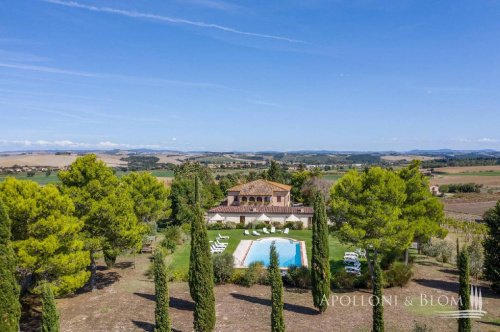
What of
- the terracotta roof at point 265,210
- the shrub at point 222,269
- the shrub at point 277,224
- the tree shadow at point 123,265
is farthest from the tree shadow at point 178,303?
the terracotta roof at point 265,210

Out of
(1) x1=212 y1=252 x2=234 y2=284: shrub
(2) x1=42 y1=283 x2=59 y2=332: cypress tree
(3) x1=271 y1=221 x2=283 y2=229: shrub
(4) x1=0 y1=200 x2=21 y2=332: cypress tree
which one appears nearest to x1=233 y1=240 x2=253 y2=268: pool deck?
(1) x1=212 y1=252 x2=234 y2=284: shrub

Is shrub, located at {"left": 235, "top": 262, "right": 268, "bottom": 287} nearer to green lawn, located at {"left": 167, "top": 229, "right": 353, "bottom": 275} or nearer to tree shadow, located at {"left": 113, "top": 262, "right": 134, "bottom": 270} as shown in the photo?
green lawn, located at {"left": 167, "top": 229, "right": 353, "bottom": 275}

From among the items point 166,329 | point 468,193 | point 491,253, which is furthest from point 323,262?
point 468,193

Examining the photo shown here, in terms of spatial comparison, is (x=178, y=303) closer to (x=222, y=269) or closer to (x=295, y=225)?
(x=222, y=269)

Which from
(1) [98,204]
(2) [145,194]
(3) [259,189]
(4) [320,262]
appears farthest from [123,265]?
(3) [259,189]

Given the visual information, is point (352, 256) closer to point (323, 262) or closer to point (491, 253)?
point (491, 253)
